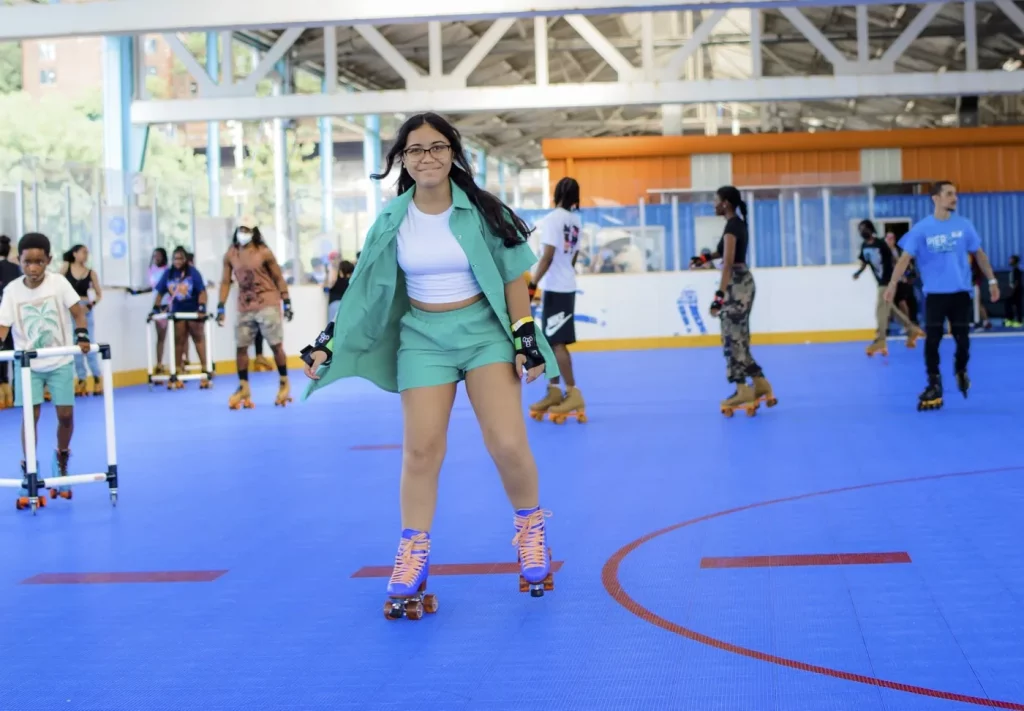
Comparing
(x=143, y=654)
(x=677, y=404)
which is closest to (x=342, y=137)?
(x=677, y=404)

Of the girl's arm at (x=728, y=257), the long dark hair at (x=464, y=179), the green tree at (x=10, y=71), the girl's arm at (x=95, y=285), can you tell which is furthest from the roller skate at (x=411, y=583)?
the green tree at (x=10, y=71)

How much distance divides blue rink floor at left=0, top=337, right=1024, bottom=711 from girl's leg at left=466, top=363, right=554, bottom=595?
0.13 meters

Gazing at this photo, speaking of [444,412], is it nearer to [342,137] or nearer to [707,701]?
[707,701]

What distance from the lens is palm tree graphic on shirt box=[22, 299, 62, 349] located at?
687 cm

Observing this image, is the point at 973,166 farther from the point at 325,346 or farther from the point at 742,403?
the point at 325,346

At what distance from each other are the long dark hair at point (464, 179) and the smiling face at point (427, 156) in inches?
1.1

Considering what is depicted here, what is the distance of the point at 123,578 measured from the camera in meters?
5.04

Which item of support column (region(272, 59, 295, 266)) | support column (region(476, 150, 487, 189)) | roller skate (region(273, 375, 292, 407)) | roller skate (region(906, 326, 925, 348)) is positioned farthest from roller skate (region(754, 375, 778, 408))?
support column (region(476, 150, 487, 189))

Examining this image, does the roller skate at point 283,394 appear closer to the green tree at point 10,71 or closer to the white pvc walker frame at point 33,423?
the white pvc walker frame at point 33,423

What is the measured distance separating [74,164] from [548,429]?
8517 mm

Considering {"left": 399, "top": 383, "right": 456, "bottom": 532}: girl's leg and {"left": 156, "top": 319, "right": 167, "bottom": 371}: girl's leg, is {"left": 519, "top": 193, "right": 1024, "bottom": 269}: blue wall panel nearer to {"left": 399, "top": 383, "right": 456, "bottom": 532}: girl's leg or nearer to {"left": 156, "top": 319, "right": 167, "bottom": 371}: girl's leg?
{"left": 156, "top": 319, "right": 167, "bottom": 371}: girl's leg

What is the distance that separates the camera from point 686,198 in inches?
1151

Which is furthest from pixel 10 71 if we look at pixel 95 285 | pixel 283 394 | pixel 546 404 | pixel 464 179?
pixel 464 179

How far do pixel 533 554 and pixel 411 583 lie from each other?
43 centimetres
